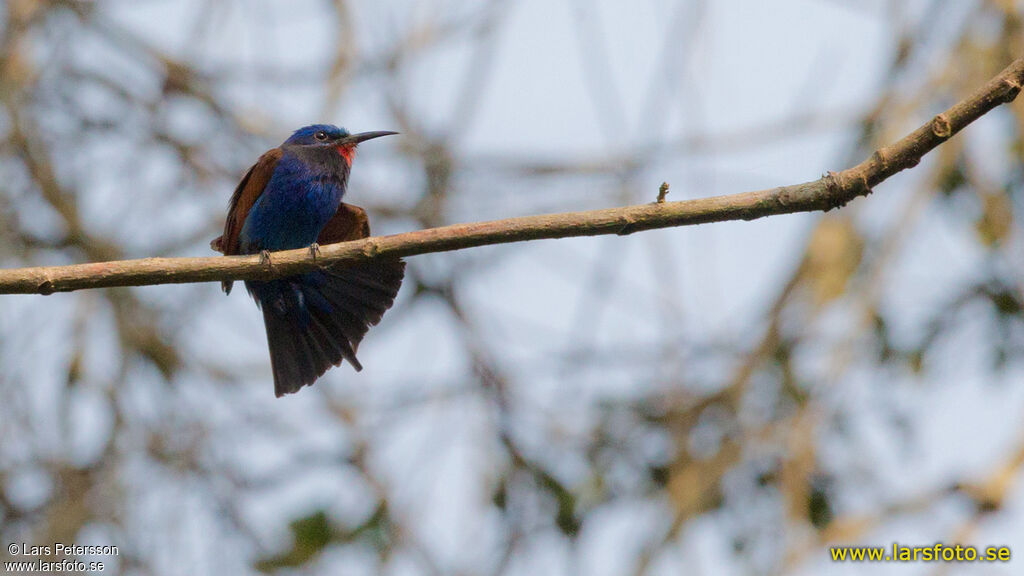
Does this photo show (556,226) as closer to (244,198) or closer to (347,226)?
(347,226)

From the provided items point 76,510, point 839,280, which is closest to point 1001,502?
point 839,280

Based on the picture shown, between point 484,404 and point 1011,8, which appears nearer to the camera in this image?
point 1011,8

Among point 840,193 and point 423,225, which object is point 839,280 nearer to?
point 423,225

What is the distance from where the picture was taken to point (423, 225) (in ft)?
19.5

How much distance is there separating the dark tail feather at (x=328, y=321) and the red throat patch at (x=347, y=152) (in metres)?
0.64

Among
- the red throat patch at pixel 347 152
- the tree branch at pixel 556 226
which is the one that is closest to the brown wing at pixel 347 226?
the red throat patch at pixel 347 152

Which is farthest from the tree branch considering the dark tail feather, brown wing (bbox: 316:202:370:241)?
brown wing (bbox: 316:202:370:241)

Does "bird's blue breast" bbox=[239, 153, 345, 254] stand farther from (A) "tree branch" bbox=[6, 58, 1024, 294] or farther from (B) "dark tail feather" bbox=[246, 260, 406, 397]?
(A) "tree branch" bbox=[6, 58, 1024, 294]

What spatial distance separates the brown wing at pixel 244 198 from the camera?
462 centimetres

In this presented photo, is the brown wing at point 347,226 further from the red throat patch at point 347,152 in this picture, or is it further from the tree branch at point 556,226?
the tree branch at point 556,226

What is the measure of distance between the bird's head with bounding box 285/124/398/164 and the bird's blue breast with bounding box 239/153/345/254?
12.9 inches

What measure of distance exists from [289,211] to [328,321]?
468mm

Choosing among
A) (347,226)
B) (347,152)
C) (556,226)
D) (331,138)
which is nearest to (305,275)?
(347,226)

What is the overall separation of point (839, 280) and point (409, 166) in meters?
2.30
